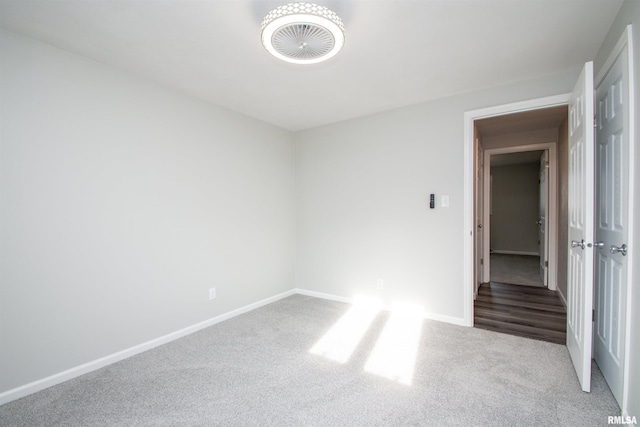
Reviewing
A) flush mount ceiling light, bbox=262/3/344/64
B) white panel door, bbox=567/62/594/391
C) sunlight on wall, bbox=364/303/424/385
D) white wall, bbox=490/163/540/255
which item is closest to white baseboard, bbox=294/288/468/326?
sunlight on wall, bbox=364/303/424/385

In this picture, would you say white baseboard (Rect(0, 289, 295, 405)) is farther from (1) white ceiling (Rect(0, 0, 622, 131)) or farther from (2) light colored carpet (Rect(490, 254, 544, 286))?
(2) light colored carpet (Rect(490, 254, 544, 286))

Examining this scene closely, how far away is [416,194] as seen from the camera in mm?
3256

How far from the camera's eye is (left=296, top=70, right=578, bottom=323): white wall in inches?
119

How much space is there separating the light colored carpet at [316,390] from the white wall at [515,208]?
6142mm

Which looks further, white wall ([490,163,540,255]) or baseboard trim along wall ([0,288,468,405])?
white wall ([490,163,540,255])

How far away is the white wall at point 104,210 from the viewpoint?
1917 mm

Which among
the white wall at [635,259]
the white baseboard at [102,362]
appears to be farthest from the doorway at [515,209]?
the white baseboard at [102,362]

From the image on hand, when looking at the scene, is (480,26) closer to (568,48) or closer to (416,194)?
(568,48)

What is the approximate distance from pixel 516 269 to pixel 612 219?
15.0 feet

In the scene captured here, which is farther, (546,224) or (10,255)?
(546,224)

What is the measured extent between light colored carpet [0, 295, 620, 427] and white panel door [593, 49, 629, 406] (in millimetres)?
254

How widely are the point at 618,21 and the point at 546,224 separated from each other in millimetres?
3437

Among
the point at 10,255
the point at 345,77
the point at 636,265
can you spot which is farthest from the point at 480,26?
the point at 10,255

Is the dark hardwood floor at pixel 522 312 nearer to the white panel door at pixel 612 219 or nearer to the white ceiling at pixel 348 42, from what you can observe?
the white panel door at pixel 612 219
